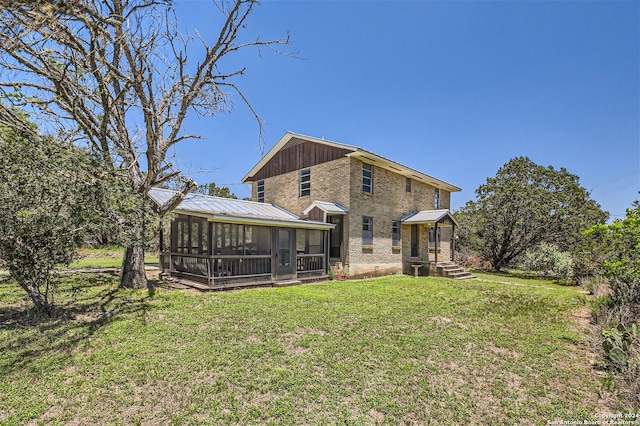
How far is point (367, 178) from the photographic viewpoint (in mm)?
15930

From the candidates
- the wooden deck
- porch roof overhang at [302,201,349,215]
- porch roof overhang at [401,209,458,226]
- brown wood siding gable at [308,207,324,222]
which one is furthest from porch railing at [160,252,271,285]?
porch roof overhang at [401,209,458,226]

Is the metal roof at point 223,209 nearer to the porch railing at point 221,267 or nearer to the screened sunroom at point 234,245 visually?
the screened sunroom at point 234,245

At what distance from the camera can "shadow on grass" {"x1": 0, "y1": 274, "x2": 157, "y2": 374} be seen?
188 inches

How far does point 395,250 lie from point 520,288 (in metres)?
6.22

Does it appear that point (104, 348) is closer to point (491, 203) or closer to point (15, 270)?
point (15, 270)

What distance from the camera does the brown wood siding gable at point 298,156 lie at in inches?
615

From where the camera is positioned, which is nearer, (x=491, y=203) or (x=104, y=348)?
(x=104, y=348)

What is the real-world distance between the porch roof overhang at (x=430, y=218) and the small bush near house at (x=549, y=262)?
19.6 feet

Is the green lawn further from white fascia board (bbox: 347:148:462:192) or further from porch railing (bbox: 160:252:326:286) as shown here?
white fascia board (bbox: 347:148:462:192)

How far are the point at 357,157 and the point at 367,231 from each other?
3898mm

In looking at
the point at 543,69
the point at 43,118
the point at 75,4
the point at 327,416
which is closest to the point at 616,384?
the point at 327,416

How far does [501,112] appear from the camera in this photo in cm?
1563

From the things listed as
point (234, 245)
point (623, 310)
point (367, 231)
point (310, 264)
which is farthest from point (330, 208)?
point (623, 310)

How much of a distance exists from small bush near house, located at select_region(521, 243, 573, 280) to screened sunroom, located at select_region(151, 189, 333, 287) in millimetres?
13310
